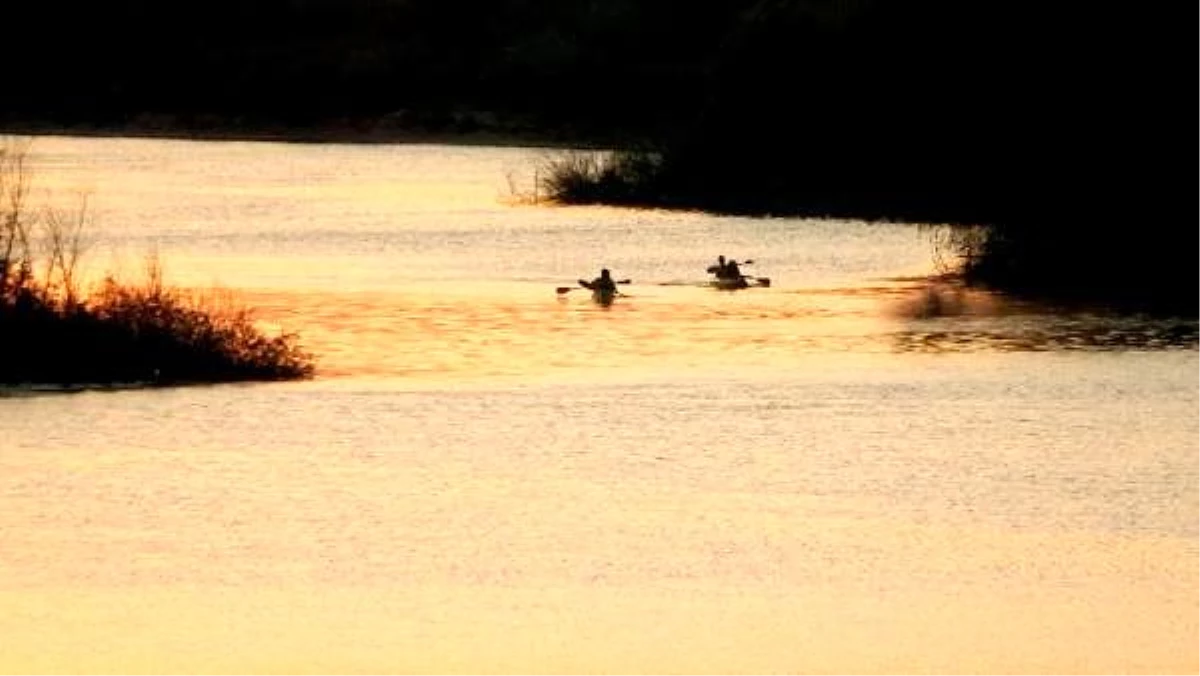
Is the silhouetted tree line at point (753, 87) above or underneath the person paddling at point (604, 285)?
above

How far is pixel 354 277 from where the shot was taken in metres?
37.0

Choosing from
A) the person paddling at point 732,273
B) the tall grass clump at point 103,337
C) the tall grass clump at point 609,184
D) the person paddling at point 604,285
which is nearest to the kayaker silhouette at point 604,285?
the person paddling at point 604,285

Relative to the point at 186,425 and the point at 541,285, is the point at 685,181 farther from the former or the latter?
the point at 186,425

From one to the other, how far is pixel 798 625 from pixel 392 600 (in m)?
1.70

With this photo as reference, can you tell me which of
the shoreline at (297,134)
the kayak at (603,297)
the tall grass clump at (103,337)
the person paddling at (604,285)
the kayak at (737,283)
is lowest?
the shoreline at (297,134)

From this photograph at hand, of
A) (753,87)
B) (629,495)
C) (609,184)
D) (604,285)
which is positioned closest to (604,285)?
(604,285)

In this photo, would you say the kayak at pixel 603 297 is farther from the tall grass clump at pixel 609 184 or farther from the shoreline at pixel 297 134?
the shoreline at pixel 297 134

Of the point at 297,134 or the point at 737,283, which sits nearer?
the point at 737,283

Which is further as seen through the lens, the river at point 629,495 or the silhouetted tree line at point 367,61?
the silhouetted tree line at point 367,61

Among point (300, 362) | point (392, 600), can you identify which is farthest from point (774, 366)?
point (392, 600)

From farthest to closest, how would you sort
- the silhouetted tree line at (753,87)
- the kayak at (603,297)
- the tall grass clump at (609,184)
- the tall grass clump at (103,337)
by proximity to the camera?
1. the tall grass clump at (609,184)
2. the silhouetted tree line at (753,87)
3. the kayak at (603,297)
4. the tall grass clump at (103,337)

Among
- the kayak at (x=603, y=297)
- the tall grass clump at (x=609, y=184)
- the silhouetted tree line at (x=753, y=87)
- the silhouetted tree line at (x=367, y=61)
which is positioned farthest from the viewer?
the silhouetted tree line at (x=367, y=61)

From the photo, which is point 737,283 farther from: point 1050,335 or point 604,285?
point 1050,335

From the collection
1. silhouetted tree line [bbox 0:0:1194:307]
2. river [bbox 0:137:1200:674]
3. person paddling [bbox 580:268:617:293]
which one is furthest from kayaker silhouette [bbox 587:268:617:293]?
silhouetted tree line [bbox 0:0:1194:307]
